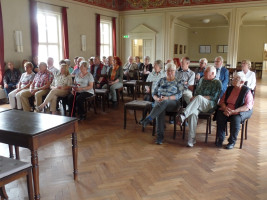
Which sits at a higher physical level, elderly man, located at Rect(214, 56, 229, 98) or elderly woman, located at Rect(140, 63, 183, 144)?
elderly man, located at Rect(214, 56, 229, 98)

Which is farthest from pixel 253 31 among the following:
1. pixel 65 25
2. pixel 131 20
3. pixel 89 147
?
pixel 89 147

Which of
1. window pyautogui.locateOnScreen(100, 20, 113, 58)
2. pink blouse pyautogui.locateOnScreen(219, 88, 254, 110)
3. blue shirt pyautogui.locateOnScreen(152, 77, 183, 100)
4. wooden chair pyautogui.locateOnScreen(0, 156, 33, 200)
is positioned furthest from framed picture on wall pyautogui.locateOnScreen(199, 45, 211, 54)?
wooden chair pyautogui.locateOnScreen(0, 156, 33, 200)

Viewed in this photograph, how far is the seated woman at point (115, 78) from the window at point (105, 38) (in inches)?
174

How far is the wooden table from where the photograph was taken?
2191 millimetres

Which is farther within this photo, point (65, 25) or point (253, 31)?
point (253, 31)

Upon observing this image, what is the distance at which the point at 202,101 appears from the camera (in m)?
3.91

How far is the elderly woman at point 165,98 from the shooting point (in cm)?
396

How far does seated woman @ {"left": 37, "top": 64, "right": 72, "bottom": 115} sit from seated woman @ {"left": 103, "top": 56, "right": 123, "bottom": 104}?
131 cm

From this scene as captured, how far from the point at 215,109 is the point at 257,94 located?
18.1ft

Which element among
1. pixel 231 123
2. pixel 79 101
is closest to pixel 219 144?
pixel 231 123

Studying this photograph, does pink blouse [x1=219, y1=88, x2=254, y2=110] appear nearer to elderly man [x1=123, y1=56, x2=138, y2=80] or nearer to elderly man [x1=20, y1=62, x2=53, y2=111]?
elderly man [x1=20, y1=62, x2=53, y2=111]

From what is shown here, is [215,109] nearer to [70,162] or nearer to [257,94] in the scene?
[70,162]

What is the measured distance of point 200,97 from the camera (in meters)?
3.91

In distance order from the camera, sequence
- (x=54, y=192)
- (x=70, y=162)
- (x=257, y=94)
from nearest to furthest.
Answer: (x=54, y=192) → (x=70, y=162) → (x=257, y=94)
